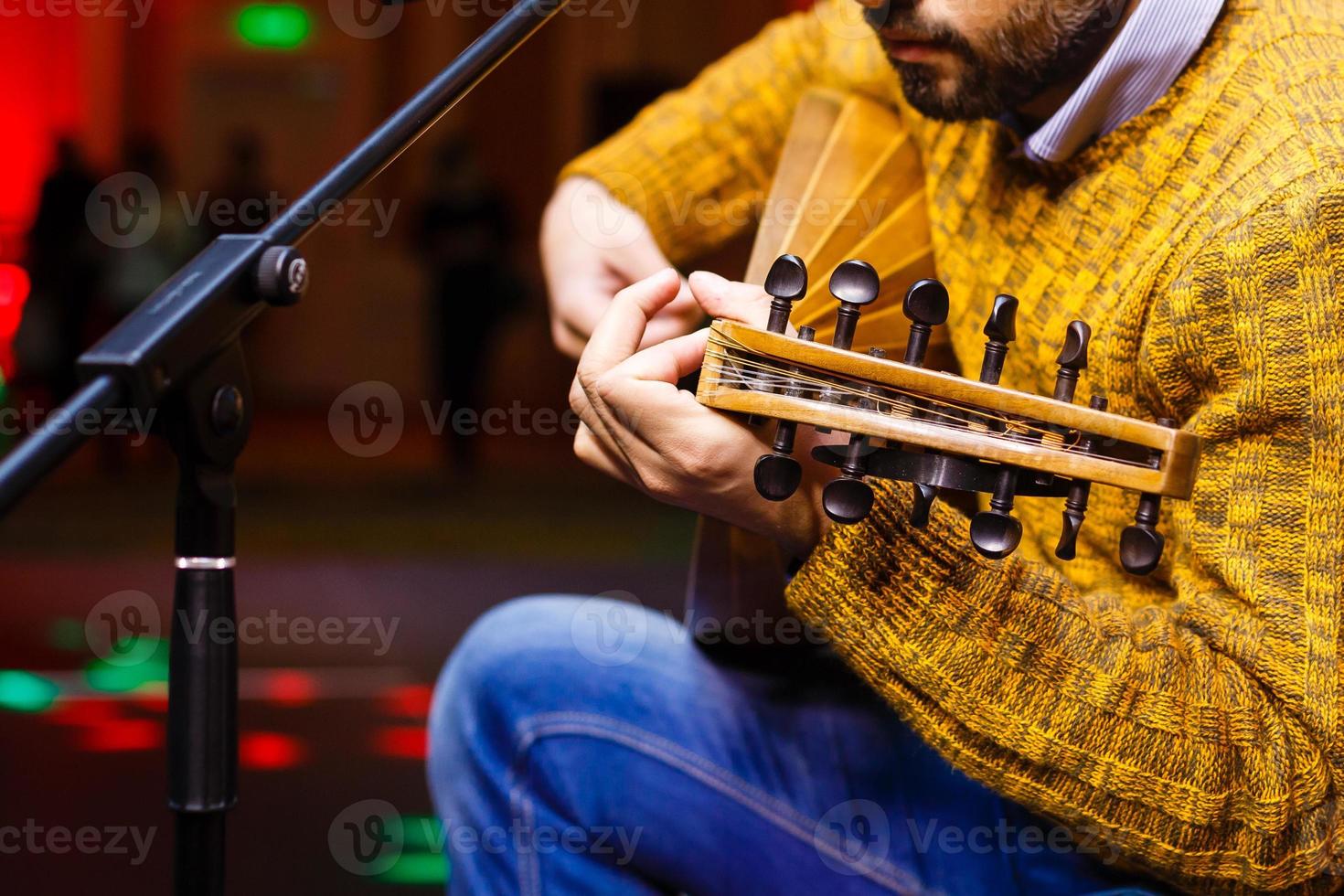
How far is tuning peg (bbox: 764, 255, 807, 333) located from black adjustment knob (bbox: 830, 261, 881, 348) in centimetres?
2

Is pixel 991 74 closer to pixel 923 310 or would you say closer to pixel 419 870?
pixel 923 310

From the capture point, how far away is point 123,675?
298 centimetres

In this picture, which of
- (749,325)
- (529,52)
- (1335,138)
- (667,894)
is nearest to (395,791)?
(667,894)

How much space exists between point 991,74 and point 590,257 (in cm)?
52

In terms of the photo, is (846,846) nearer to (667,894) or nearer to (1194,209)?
(667,894)

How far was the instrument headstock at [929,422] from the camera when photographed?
2.74 ft

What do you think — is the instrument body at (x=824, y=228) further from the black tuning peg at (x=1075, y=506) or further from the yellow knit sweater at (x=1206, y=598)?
the black tuning peg at (x=1075, y=506)

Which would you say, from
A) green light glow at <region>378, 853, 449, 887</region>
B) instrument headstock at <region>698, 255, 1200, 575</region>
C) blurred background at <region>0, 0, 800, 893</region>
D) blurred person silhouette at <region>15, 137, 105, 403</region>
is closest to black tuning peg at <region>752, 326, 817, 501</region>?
instrument headstock at <region>698, 255, 1200, 575</region>

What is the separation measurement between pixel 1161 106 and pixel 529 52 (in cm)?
704

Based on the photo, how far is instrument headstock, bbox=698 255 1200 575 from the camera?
0.84 m

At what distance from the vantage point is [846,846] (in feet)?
3.71

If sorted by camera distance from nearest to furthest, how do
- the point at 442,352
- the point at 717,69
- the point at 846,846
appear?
the point at 846,846, the point at 717,69, the point at 442,352

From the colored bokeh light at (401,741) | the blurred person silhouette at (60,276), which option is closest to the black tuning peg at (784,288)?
the colored bokeh light at (401,741)

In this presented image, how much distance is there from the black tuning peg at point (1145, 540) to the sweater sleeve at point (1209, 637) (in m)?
0.11
